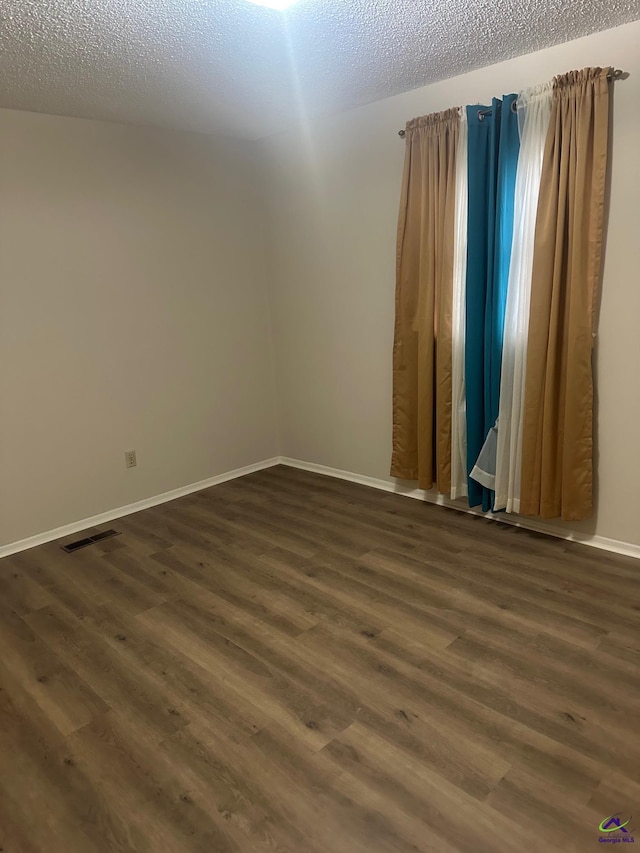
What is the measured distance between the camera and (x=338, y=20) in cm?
229

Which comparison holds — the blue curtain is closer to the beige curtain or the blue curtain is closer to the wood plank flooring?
the beige curtain

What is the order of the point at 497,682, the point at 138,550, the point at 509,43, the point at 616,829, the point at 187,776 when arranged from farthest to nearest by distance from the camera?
1. the point at 138,550
2. the point at 509,43
3. the point at 497,682
4. the point at 187,776
5. the point at 616,829

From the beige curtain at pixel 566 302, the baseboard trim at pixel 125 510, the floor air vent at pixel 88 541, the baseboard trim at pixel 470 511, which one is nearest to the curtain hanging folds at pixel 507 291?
the beige curtain at pixel 566 302

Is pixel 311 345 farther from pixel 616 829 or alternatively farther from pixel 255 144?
pixel 616 829

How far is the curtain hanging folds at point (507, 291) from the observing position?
2715 millimetres

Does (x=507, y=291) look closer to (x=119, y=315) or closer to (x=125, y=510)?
(x=119, y=315)

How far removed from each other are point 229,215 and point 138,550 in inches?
93.3

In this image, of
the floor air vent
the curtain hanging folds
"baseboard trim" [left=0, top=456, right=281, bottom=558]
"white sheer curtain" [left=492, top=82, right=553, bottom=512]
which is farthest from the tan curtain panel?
the floor air vent

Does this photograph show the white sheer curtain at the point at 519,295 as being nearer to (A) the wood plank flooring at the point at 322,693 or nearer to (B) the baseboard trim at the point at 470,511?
(B) the baseboard trim at the point at 470,511

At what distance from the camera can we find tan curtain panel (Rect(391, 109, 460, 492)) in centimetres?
316

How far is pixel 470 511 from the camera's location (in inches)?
139

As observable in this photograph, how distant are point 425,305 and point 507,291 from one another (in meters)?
0.49

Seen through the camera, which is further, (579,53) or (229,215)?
(229,215)

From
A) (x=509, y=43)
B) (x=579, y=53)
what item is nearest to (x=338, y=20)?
(x=509, y=43)
